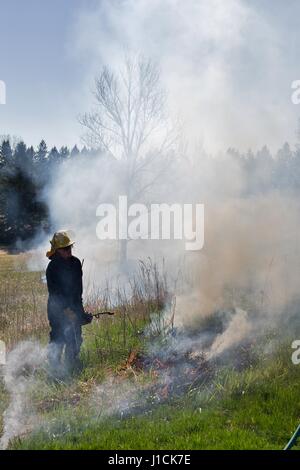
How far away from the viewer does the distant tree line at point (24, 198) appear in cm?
2465

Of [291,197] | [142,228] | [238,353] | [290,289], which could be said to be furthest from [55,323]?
[142,228]

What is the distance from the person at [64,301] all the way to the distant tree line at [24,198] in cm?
1696

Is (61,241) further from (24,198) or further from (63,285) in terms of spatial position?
(24,198)

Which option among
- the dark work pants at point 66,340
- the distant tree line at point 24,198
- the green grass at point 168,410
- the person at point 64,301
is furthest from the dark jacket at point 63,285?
the distant tree line at point 24,198

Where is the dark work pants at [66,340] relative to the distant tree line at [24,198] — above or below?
below

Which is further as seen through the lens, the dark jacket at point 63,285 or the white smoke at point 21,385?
the dark jacket at point 63,285

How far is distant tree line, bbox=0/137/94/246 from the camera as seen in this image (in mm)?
24648

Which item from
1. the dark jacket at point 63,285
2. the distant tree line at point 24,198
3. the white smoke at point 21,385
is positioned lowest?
the white smoke at point 21,385

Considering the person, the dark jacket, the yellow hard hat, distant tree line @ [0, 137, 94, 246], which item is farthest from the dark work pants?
distant tree line @ [0, 137, 94, 246]

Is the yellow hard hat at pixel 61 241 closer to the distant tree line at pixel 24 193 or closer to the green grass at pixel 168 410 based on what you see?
the green grass at pixel 168 410

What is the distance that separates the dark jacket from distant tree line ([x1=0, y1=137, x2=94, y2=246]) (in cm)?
1696

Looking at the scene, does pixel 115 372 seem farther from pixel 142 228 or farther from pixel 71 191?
pixel 71 191

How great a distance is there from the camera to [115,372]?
5.99 metres

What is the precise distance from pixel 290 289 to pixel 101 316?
335cm
